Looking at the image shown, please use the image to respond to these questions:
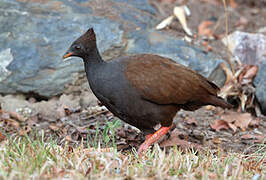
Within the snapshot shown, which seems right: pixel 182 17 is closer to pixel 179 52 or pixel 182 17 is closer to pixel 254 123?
pixel 179 52

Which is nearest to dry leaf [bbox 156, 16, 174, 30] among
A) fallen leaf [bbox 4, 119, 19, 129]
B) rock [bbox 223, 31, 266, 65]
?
rock [bbox 223, 31, 266, 65]

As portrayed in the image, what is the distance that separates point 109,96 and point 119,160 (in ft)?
2.79

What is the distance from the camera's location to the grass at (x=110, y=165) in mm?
3644

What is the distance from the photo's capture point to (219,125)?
6.19 metres

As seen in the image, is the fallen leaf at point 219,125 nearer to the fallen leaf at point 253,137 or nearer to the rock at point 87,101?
the fallen leaf at point 253,137

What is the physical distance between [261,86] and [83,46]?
9.66 feet

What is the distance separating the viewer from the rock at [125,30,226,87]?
680 centimetres

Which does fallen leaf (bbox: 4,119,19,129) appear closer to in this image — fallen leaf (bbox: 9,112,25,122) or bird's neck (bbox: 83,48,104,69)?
fallen leaf (bbox: 9,112,25,122)

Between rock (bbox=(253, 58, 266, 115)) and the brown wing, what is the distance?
162cm

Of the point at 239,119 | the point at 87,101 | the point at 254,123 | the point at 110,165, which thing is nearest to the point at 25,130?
the point at 87,101

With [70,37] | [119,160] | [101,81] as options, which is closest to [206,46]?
[70,37]

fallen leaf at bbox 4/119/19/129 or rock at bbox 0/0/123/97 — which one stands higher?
rock at bbox 0/0/123/97

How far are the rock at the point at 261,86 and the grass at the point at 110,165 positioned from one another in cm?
217

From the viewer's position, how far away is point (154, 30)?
7.36m
